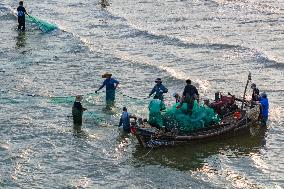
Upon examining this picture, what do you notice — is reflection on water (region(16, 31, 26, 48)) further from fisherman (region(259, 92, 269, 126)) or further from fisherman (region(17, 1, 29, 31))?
fisherman (region(259, 92, 269, 126))

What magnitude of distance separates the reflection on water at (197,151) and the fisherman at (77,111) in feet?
9.42

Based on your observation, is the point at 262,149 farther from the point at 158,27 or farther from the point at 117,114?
the point at 158,27

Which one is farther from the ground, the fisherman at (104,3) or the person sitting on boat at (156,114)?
the fisherman at (104,3)

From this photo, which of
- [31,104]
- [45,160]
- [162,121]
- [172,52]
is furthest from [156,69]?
[45,160]

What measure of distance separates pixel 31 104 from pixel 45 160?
5.87m

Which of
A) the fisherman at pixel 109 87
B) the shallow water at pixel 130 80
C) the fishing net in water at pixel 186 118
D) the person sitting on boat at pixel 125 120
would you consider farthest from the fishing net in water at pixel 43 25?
the fishing net in water at pixel 186 118

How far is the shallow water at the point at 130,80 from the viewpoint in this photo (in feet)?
63.9

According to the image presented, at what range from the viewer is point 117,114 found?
2453cm

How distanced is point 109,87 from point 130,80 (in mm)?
4159

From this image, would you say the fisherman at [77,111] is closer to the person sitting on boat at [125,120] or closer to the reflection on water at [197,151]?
the person sitting on boat at [125,120]

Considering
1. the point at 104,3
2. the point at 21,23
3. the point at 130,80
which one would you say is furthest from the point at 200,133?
→ the point at 104,3

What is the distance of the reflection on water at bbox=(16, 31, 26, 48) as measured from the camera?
35.8 m

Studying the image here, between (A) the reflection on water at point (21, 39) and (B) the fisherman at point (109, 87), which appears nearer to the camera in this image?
(B) the fisherman at point (109, 87)

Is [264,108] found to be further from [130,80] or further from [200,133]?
[130,80]
